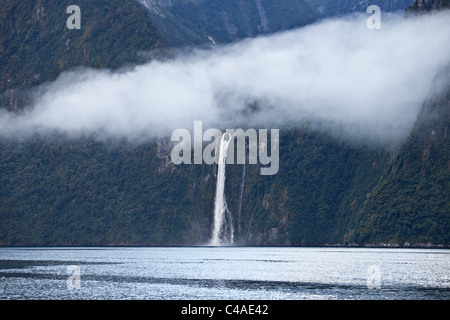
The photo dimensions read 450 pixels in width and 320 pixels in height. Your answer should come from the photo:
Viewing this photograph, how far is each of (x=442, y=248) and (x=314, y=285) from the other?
112254 mm

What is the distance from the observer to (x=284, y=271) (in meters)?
118

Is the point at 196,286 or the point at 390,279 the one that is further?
the point at 390,279
